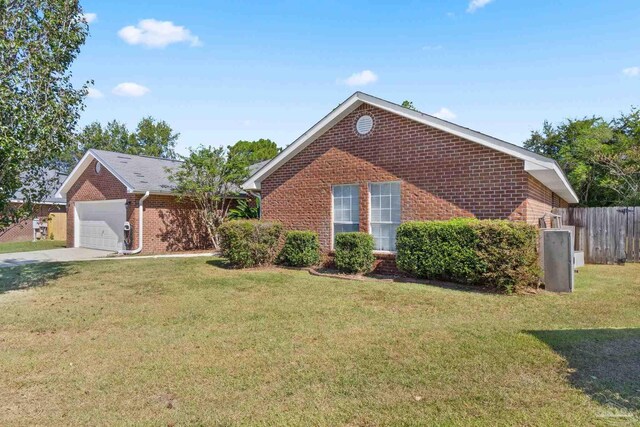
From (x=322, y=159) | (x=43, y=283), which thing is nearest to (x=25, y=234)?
(x=43, y=283)

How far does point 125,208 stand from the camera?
17.1m

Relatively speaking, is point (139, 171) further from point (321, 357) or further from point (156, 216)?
point (321, 357)

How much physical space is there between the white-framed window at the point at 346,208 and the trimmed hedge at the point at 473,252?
217 centimetres

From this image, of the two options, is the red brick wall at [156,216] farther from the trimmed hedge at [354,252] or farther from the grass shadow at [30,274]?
the trimmed hedge at [354,252]

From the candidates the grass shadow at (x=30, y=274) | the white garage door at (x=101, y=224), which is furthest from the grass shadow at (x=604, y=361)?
the white garage door at (x=101, y=224)

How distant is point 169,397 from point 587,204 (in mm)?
22822

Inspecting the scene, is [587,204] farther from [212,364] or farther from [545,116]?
[212,364]

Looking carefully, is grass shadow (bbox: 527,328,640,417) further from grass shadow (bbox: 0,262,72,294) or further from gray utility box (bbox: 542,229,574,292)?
grass shadow (bbox: 0,262,72,294)

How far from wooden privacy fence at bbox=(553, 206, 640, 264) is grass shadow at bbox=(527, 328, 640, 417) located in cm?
882

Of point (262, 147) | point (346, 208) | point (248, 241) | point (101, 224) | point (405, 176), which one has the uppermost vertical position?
point (262, 147)

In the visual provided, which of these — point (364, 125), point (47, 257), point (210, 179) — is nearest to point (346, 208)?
point (364, 125)

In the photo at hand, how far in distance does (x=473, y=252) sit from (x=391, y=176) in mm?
3299

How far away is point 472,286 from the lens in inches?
324

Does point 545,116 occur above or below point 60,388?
above
